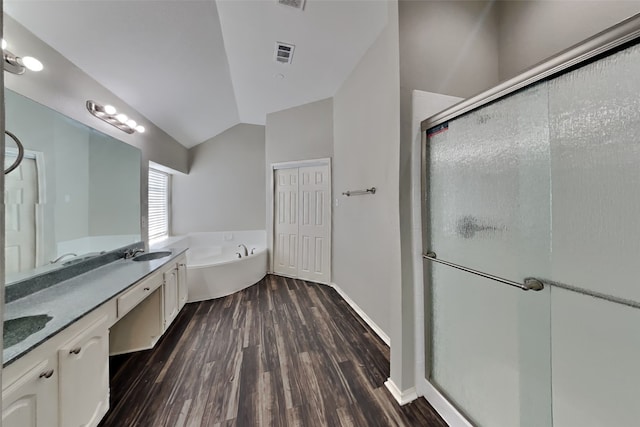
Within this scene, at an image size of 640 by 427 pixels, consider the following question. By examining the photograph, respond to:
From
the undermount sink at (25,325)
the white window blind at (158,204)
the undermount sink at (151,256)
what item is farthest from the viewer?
the white window blind at (158,204)

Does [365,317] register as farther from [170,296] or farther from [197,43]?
[197,43]

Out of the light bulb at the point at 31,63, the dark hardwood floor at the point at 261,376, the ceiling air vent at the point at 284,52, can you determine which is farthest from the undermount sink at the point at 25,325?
the ceiling air vent at the point at 284,52

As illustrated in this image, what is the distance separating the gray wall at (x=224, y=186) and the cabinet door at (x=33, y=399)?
3.49m

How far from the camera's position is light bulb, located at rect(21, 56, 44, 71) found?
1.37 metres

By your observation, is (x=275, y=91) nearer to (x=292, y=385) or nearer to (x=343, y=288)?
(x=343, y=288)

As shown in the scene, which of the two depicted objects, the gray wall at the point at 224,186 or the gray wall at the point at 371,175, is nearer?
the gray wall at the point at 371,175

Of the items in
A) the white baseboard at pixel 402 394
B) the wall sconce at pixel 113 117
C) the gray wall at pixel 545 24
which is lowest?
the white baseboard at pixel 402 394

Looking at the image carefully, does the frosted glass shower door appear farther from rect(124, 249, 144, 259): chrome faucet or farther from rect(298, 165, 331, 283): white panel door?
rect(124, 249, 144, 259): chrome faucet

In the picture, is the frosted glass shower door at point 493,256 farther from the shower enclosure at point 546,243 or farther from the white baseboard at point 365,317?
the white baseboard at point 365,317

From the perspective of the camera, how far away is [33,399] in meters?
0.92

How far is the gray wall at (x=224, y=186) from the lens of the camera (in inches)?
169

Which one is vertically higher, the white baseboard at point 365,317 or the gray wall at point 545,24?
the gray wall at point 545,24

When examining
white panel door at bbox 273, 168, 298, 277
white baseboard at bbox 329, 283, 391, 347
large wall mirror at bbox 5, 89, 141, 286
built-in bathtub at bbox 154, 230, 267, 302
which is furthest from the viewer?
white panel door at bbox 273, 168, 298, 277

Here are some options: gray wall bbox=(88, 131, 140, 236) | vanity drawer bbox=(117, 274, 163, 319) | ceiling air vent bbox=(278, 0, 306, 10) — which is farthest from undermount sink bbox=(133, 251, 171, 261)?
ceiling air vent bbox=(278, 0, 306, 10)
